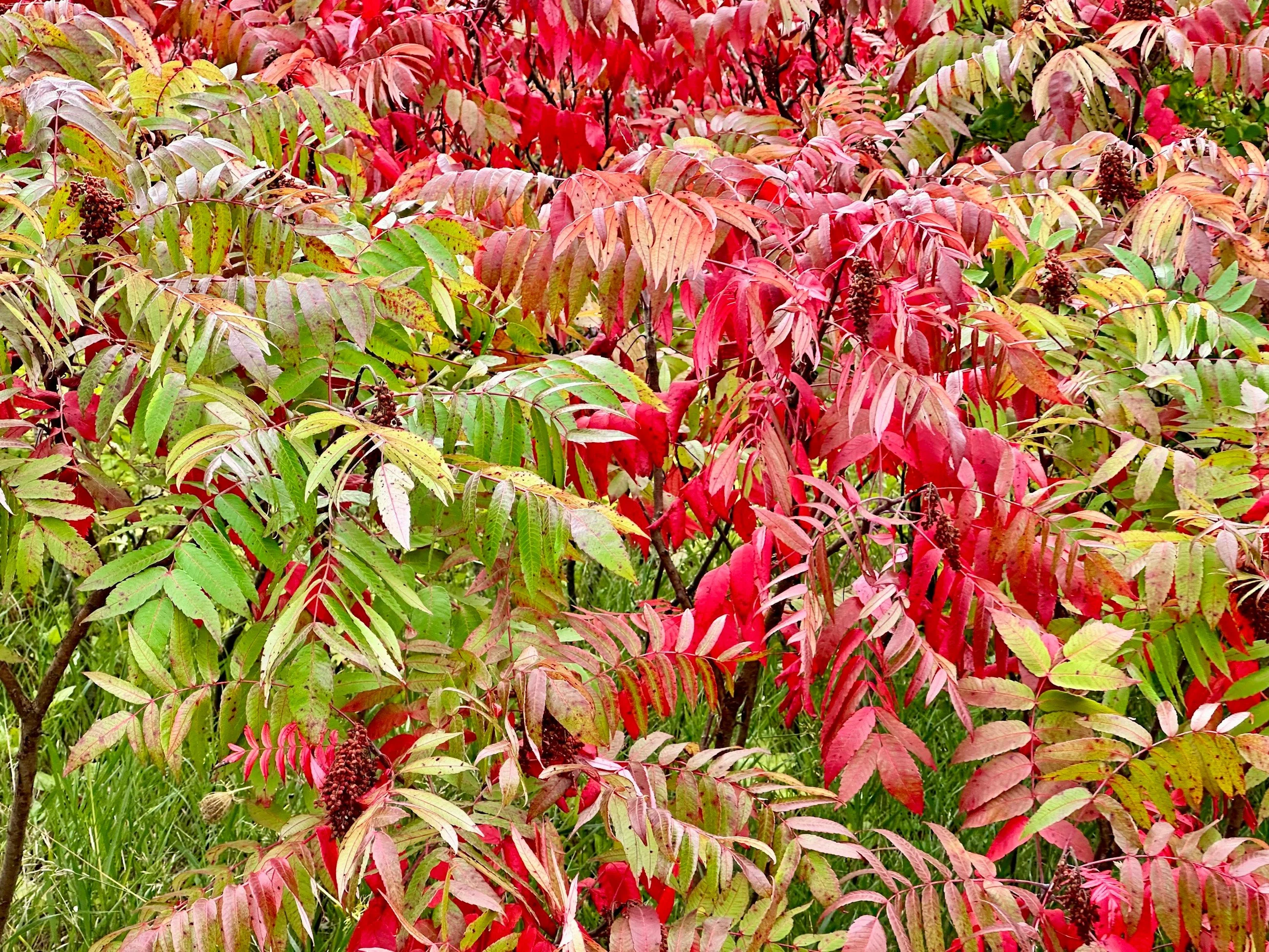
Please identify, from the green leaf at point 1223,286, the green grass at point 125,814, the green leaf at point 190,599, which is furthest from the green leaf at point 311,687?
the green leaf at point 1223,286

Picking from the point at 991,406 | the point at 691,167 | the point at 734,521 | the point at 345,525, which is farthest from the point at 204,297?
the point at 991,406

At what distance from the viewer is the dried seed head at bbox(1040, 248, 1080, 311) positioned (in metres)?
2.45

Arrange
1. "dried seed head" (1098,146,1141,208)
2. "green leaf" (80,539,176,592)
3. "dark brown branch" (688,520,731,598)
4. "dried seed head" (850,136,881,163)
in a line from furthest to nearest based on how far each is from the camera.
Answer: "dried seed head" (850,136,881,163) → "dark brown branch" (688,520,731,598) → "dried seed head" (1098,146,1141,208) → "green leaf" (80,539,176,592)

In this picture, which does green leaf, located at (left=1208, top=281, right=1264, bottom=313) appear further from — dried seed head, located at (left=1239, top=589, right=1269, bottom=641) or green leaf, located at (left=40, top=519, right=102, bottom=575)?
green leaf, located at (left=40, top=519, right=102, bottom=575)

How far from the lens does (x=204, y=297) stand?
1760mm

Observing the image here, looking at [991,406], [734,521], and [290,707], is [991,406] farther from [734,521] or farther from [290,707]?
[290,707]

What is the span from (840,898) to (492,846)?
18.8 inches

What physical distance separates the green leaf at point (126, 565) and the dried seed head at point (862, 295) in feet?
3.69

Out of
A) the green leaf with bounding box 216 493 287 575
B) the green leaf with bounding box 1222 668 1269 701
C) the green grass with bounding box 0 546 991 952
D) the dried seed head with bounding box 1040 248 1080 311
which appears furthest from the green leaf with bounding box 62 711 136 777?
the dried seed head with bounding box 1040 248 1080 311

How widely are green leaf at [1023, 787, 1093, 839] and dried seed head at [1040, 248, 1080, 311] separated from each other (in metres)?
1.14

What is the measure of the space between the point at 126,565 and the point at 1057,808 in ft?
4.30

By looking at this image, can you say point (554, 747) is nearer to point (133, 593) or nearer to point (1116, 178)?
point (133, 593)

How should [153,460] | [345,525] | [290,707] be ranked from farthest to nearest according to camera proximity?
[153,460] → [345,525] → [290,707]

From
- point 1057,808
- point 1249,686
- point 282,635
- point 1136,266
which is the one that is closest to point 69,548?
point 282,635
